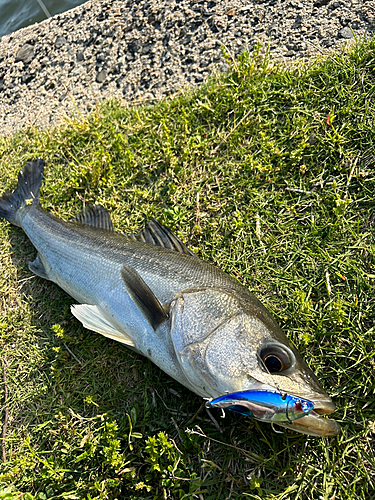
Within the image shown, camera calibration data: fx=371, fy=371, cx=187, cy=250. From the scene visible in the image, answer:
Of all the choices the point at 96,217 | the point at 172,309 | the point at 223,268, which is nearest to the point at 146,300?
the point at 172,309

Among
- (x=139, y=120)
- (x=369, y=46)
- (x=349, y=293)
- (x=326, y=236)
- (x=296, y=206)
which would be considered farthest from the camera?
(x=139, y=120)

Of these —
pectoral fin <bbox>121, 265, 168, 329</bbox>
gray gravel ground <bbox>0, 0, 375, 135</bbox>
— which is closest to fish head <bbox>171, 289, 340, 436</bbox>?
pectoral fin <bbox>121, 265, 168, 329</bbox>

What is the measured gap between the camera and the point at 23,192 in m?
4.13

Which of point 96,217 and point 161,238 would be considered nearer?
point 161,238

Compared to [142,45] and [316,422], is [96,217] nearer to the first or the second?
[316,422]

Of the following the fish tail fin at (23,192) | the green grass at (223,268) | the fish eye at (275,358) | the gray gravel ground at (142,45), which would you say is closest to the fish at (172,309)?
the fish eye at (275,358)

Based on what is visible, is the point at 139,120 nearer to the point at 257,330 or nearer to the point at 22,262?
the point at 22,262

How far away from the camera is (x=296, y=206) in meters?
3.47

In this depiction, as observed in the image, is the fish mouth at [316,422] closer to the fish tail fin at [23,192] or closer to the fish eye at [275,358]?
the fish eye at [275,358]

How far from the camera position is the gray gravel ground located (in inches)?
169

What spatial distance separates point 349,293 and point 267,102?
218cm

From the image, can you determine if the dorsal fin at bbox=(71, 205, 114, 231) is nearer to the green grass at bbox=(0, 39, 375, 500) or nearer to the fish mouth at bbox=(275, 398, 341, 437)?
the green grass at bbox=(0, 39, 375, 500)

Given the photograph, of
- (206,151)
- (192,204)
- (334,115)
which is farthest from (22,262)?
(334,115)

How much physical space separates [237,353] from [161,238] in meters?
1.35
